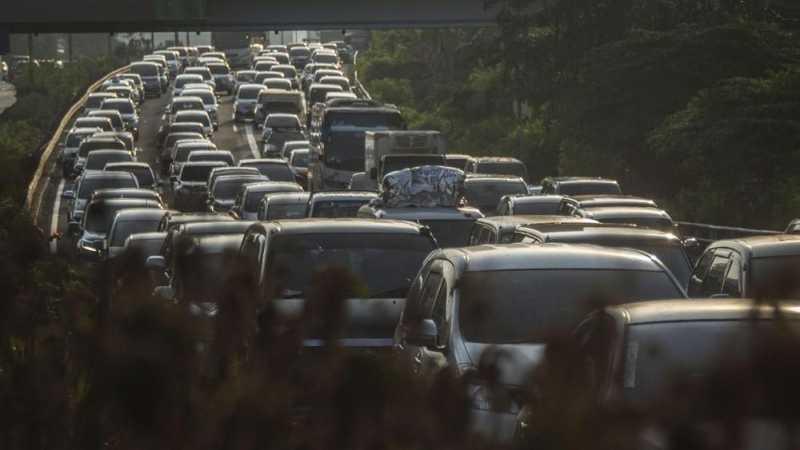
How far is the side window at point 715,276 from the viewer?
551 inches

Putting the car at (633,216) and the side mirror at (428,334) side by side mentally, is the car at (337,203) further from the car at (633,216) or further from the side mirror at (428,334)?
the side mirror at (428,334)

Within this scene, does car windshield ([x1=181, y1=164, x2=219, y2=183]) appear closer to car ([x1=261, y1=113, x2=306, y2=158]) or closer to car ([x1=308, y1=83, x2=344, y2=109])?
car ([x1=261, y1=113, x2=306, y2=158])

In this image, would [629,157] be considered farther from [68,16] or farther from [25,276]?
[25,276]

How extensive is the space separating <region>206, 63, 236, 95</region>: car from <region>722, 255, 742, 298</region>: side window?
9000 cm

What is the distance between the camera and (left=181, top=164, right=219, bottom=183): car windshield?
4753 cm

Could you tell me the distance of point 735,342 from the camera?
3.31m

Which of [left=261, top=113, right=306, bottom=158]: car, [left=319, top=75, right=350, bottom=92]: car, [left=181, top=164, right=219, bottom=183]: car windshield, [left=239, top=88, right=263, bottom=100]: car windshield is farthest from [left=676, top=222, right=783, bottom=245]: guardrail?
[left=319, top=75, right=350, bottom=92]: car

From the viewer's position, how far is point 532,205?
26.0 m

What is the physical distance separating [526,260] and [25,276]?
6076mm

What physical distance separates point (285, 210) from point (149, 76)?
251 ft

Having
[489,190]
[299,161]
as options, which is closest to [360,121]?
[299,161]

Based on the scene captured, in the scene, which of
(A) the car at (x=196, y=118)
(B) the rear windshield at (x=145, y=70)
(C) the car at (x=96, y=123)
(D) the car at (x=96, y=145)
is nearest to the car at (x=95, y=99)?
(A) the car at (x=196, y=118)

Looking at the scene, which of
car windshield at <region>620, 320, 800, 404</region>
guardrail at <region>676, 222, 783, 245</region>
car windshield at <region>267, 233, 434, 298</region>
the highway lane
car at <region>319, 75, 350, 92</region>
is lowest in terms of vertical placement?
the highway lane

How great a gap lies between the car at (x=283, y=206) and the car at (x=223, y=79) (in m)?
74.7
